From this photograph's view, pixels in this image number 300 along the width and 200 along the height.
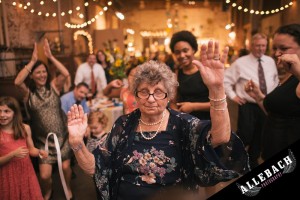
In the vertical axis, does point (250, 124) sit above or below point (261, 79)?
below

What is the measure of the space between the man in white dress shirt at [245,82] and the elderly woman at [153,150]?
145 cm

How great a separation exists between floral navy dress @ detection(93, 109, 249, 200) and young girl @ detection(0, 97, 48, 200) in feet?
2.53

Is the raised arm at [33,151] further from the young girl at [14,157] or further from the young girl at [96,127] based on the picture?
the young girl at [96,127]

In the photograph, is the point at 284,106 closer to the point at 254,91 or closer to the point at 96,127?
the point at 254,91

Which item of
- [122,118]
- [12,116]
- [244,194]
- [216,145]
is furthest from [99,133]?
[244,194]

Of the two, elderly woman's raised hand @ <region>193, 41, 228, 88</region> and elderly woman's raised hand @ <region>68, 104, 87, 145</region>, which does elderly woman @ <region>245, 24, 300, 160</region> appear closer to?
elderly woman's raised hand @ <region>193, 41, 228, 88</region>

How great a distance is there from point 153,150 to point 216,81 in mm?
494

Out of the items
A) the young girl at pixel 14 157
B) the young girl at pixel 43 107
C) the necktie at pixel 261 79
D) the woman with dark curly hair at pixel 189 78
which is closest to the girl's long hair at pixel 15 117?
the young girl at pixel 14 157

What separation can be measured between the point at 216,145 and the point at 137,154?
1.33 feet

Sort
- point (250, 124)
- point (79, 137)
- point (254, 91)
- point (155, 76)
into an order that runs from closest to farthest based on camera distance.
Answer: point (79, 137) → point (155, 76) → point (254, 91) → point (250, 124)

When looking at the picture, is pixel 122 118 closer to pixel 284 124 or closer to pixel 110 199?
pixel 110 199

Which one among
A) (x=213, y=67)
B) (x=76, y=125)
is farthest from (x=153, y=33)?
(x=213, y=67)

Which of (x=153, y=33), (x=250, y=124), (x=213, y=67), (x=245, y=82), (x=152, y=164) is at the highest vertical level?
(x=153, y=33)

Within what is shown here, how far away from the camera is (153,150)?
4.43ft
